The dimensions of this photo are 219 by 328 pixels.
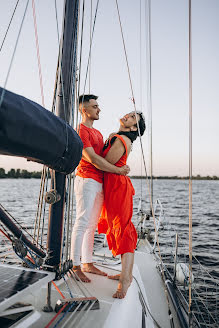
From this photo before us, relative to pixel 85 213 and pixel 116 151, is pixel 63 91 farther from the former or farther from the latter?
pixel 85 213

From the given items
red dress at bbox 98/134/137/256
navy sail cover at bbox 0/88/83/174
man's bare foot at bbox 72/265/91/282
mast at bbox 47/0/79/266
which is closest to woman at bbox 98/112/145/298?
red dress at bbox 98/134/137/256

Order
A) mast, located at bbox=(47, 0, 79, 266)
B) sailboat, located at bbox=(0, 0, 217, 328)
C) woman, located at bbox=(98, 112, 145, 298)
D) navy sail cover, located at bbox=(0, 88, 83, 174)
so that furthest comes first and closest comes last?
woman, located at bbox=(98, 112, 145, 298), mast, located at bbox=(47, 0, 79, 266), sailboat, located at bbox=(0, 0, 217, 328), navy sail cover, located at bbox=(0, 88, 83, 174)

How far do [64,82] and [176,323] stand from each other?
225 cm

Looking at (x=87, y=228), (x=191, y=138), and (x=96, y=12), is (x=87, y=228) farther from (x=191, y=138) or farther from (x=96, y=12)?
(x=96, y=12)

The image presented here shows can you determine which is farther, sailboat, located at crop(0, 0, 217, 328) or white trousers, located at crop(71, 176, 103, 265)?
white trousers, located at crop(71, 176, 103, 265)

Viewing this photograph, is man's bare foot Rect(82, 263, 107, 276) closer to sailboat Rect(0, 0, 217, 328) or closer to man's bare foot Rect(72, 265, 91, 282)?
sailboat Rect(0, 0, 217, 328)

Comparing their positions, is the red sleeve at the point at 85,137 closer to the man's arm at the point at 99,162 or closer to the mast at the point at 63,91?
the man's arm at the point at 99,162

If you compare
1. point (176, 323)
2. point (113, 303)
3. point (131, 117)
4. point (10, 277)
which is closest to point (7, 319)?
point (10, 277)

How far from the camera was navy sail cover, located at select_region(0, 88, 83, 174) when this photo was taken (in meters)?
1.08

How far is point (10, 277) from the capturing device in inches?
53.6

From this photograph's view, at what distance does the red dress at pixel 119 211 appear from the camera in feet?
6.83

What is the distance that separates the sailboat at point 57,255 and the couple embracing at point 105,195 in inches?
7.5

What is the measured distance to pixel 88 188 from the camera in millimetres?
2217

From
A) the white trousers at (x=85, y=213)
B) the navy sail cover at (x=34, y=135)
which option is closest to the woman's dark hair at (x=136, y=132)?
the white trousers at (x=85, y=213)
